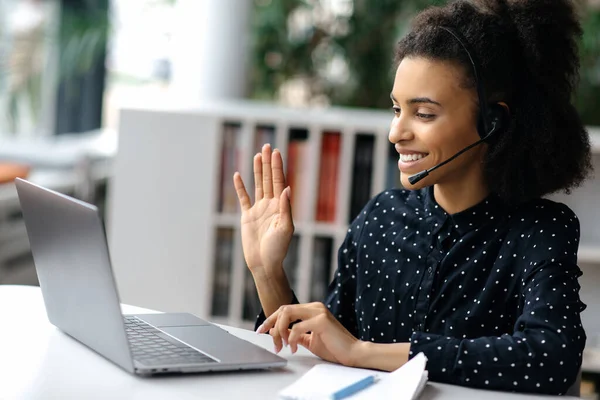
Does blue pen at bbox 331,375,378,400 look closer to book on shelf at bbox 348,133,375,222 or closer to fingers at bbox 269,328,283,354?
fingers at bbox 269,328,283,354

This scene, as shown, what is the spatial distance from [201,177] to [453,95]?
1920 mm

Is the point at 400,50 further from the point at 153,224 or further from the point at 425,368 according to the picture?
the point at 153,224

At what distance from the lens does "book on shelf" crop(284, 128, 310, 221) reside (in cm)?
332

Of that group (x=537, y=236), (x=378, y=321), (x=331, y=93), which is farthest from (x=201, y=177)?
(x=537, y=236)

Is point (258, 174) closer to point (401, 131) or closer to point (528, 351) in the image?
point (401, 131)

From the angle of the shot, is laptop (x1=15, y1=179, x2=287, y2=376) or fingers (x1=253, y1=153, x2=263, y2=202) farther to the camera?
fingers (x1=253, y1=153, x2=263, y2=202)

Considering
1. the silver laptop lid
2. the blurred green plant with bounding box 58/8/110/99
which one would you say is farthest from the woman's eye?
the blurred green plant with bounding box 58/8/110/99

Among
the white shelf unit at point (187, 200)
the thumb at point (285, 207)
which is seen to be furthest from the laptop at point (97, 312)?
the white shelf unit at point (187, 200)

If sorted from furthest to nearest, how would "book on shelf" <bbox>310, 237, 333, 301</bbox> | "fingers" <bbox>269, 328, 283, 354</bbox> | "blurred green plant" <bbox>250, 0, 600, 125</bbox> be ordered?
"blurred green plant" <bbox>250, 0, 600, 125</bbox> → "book on shelf" <bbox>310, 237, 333, 301</bbox> → "fingers" <bbox>269, 328, 283, 354</bbox>

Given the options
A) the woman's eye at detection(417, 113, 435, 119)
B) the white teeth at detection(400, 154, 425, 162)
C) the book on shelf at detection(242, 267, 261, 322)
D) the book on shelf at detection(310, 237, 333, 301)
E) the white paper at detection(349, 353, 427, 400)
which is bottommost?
the book on shelf at detection(242, 267, 261, 322)

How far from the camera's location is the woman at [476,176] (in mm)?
1522

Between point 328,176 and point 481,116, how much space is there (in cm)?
182

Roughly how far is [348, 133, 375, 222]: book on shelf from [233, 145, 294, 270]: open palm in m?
1.68

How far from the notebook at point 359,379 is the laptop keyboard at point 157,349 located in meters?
0.15
